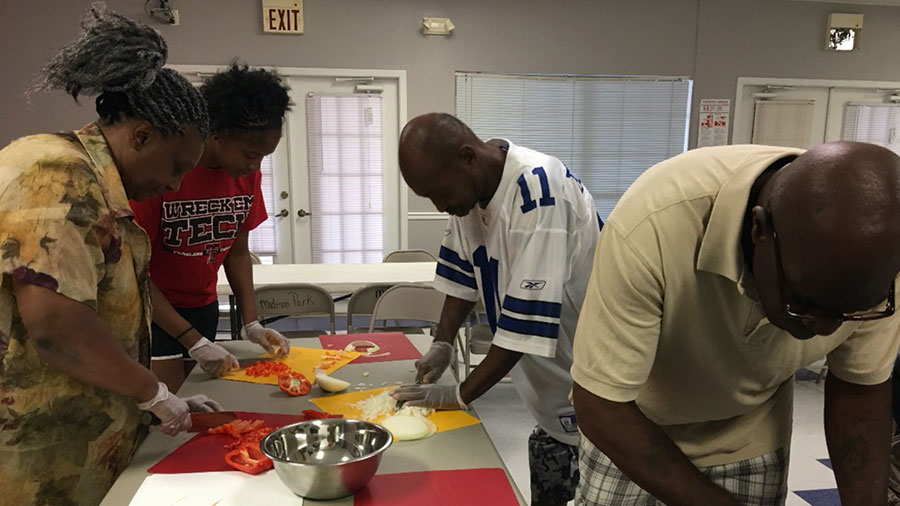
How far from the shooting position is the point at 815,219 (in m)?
0.63

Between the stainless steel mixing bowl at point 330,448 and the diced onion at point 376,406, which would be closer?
the stainless steel mixing bowl at point 330,448

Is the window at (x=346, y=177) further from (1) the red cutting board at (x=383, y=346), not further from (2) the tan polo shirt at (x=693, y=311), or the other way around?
(2) the tan polo shirt at (x=693, y=311)

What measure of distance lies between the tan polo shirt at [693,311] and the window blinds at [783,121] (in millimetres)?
5201

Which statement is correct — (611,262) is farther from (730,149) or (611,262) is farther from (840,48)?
(840,48)

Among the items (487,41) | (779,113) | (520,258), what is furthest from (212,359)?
(779,113)

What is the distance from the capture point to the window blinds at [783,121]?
Result: 5.48m

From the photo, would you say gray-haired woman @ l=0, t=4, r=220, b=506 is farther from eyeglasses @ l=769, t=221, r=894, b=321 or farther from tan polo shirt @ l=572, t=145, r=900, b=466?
eyeglasses @ l=769, t=221, r=894, b=321

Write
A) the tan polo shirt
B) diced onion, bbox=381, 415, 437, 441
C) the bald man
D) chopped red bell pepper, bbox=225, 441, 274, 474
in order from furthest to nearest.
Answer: diced onion, bbox=381, 415, 437, 441 < chopped red bell pepper, bbox=225, 441, 274, 474 < the tan polo shirt < the bald man

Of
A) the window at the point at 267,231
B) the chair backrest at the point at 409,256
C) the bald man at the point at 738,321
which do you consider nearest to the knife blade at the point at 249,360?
the bald man at the point at 738,321

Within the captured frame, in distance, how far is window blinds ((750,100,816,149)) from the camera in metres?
5.48

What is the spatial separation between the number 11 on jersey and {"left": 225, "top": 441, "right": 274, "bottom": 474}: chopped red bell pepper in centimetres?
79

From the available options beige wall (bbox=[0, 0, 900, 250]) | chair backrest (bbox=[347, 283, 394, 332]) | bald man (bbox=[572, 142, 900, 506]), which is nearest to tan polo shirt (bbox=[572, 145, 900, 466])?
bald man (bbox=[572, 142, 900, 506])

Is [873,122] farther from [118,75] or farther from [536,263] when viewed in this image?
[118,75]

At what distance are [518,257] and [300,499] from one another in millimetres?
697
